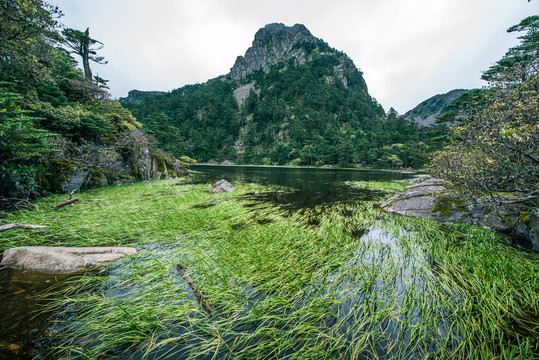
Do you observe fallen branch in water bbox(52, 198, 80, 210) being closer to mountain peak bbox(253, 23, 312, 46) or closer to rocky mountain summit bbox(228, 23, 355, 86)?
rocky mountain summit bbox(228, 23, 355, 86)

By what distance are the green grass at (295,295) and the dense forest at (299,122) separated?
46.1 m

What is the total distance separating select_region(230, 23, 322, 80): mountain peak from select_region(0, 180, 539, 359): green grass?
558 ft

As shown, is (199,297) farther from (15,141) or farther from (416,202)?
(416,202)

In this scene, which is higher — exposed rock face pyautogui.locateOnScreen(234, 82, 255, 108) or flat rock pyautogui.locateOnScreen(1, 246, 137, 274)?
exposed rock face pyautogui.locateOnScreen(234, 82, 255, 108)

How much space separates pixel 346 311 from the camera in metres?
2.79

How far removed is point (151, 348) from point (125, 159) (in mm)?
18927

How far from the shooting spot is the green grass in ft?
7.16

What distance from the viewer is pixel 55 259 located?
144 inches

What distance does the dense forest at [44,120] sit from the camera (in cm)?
686

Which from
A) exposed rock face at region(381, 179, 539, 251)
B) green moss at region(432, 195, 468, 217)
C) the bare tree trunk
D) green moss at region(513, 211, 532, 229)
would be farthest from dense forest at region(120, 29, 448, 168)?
green moss at region(513, 211, 532, 229)

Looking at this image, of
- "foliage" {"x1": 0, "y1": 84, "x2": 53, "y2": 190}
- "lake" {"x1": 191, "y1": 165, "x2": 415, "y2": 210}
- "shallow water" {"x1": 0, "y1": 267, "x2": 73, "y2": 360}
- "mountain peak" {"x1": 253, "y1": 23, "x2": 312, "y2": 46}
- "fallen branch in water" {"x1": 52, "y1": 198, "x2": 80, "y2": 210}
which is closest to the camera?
"shallow water" {"x1": 0, "y1": 267, "x2": 73, "y2": 360}

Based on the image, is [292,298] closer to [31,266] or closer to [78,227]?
[31,266]

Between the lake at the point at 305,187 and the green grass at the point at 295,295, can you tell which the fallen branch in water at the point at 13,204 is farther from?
the lake at the point at 305,187

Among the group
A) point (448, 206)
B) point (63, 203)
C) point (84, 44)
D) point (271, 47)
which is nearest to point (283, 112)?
point (84, 44)
